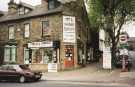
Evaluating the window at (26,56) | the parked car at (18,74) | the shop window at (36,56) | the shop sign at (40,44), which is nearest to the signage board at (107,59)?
the shop sign at (40,44)

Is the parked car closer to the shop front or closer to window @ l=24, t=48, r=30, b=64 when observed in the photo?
the shop front

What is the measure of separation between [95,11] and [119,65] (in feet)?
20.7

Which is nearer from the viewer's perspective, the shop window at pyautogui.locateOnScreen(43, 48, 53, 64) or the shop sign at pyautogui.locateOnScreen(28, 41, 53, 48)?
the shop sign at pyautogui.locateOnScreen(28, 41, 53, 48)

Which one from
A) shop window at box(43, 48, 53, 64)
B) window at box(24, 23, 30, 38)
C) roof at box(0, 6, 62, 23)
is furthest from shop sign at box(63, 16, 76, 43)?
window at box(24, 23, 30, 38)

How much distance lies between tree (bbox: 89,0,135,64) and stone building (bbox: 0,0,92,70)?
403 cm

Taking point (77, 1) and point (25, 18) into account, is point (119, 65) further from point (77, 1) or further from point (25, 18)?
point (25, 18)

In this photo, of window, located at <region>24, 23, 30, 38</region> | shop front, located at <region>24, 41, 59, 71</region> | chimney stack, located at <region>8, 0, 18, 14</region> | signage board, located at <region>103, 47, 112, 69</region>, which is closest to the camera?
signage board, located at <region>103, 47, 112, 69</region>

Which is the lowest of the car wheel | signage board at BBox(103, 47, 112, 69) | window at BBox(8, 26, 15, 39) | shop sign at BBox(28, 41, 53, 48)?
the car wheel

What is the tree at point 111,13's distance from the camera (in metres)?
34.3

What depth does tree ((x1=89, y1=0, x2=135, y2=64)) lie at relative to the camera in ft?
112

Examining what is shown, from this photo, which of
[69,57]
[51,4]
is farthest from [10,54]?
[69,57]

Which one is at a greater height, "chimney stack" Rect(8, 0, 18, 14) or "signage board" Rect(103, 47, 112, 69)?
"chimney stack" Rect(8, 0, 18, 14)

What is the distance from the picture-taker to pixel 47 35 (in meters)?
39.1

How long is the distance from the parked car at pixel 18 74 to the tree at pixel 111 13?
9.95 m
